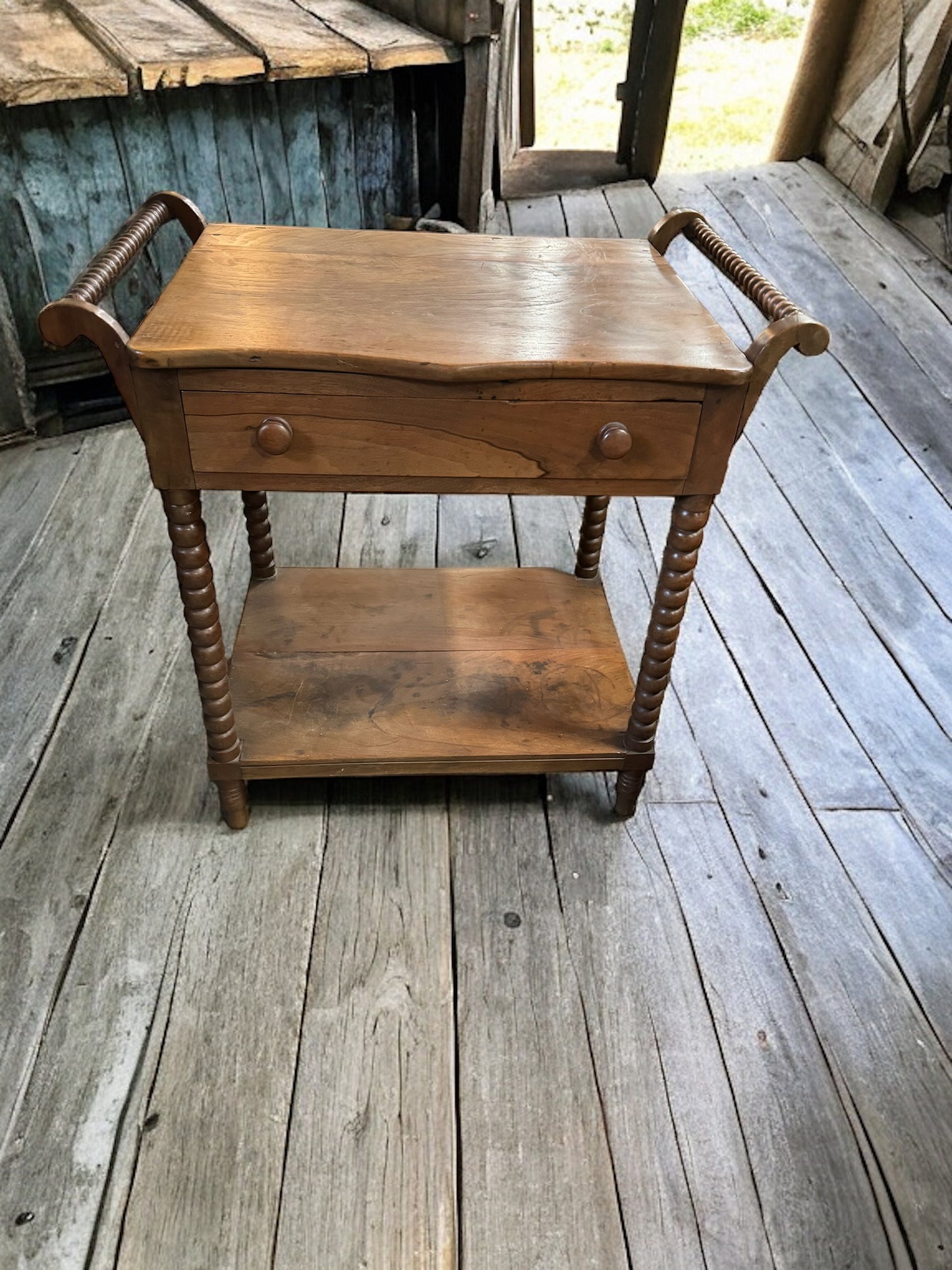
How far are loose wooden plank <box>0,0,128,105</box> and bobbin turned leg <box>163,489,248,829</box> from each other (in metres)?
1.28

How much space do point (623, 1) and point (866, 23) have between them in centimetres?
82

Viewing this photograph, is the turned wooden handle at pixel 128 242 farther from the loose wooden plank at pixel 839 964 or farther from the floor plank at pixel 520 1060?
the loose wooden plank at pixel 839 964

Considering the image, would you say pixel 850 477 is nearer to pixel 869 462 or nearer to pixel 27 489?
pixel 869 462

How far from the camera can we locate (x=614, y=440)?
3.52ft

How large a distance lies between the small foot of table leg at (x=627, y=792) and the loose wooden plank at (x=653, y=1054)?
2cm

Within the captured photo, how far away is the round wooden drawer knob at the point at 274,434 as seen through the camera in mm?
1034

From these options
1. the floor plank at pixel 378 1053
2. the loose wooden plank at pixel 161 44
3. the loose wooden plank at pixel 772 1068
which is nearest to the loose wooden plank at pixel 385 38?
the loose wooden plank at pixel 161 44

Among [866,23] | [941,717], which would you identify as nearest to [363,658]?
[941,717]

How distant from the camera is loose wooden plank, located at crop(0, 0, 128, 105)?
1.88 m

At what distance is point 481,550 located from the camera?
2.04m

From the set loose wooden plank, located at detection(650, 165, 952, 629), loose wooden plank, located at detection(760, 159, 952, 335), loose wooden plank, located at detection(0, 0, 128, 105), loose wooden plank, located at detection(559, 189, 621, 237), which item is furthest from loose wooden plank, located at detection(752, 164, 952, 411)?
loose wooden plank, located at detection(0, 0, 128, 105)

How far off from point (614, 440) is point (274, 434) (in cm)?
38

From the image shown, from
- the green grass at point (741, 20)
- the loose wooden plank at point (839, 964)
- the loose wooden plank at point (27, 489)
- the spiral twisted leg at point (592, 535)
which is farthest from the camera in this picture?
the green grass at point (741, 20)

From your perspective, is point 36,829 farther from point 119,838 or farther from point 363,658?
point 363,658
